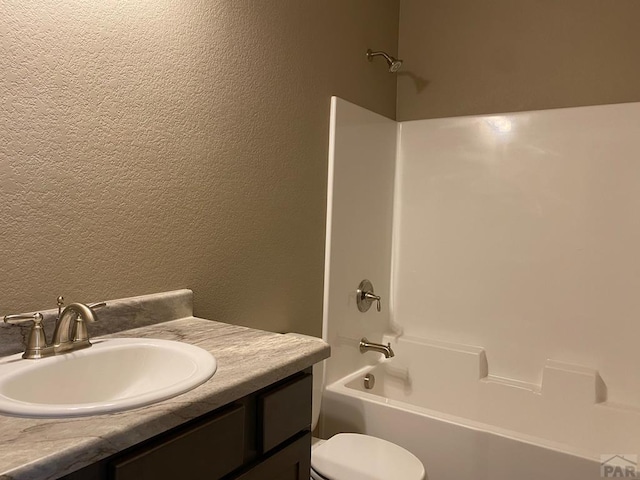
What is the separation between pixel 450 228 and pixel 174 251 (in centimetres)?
160

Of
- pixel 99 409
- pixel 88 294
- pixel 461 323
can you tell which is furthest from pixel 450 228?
pixel 99 409

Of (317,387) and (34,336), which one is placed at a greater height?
(34,336)

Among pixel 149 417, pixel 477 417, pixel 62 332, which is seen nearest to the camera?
pixel 149 417

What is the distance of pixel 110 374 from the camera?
107 centimetres

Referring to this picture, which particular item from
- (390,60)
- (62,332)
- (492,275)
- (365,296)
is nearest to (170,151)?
(62,332)

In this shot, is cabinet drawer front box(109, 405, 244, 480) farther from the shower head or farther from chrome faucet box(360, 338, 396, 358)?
the shower head

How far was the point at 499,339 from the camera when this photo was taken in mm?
2430

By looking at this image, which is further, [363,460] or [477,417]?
[477,417]

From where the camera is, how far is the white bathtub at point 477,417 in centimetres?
169

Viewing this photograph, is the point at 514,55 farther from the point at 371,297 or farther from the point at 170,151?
the point at 170,151

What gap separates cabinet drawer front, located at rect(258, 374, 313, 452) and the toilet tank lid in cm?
63

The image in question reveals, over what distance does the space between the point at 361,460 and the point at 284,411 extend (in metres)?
0.81

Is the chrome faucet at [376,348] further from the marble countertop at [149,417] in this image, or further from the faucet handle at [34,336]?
the faucet handle at [34,336]

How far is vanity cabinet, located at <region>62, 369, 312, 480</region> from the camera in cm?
74
